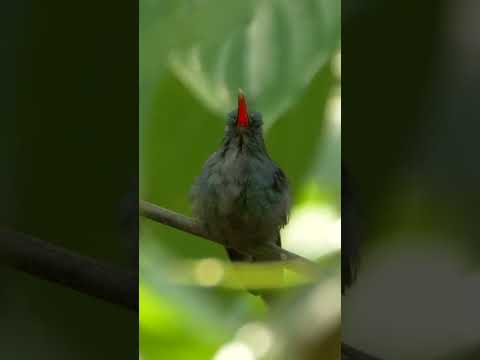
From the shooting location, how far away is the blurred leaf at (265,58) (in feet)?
5.43

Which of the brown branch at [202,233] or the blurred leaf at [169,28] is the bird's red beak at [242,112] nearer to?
the blurred leaf at [169,28]

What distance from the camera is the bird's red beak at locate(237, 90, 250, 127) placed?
5.45 feet

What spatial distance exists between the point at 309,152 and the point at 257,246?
0.28 m

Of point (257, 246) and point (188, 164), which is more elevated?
point (188, 164)

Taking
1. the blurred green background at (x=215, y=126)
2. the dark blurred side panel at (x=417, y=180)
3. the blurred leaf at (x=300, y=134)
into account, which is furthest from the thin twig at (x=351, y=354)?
the blurred leaf at (x=300, y=134)

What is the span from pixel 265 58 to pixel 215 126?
215mm
